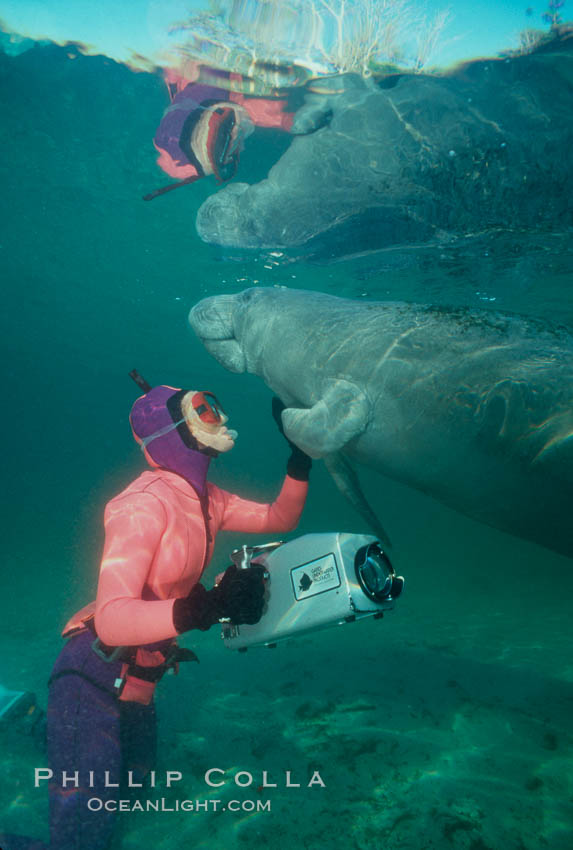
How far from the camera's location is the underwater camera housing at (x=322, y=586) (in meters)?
1.97

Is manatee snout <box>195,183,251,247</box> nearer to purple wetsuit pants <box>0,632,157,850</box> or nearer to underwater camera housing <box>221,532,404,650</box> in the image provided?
underwater camera housing <box>221,532,404,650</box>

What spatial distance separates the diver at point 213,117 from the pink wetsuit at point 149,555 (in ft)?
15.6

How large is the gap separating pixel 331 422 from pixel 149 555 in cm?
188

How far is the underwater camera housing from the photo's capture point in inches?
77.6

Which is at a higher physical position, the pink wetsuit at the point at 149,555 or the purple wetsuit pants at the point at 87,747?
the pink wetsuit at the point at 149,555

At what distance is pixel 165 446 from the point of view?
9.57 ft

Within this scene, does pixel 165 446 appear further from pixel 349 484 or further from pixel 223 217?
pixel 223 217

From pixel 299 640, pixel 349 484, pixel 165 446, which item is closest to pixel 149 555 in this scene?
pixel 165 446

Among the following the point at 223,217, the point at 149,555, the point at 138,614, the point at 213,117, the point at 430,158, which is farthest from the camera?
A: the point at 223,217

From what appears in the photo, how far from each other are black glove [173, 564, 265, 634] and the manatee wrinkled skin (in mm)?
5824

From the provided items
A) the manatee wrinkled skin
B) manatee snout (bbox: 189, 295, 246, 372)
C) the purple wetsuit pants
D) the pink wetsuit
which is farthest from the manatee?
the manatee wrinkled skin

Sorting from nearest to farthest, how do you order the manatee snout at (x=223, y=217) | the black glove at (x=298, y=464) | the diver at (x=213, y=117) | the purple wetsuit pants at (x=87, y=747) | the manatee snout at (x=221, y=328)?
the purple wetsuit pants at (x=87, y=747) → the black glove at (x=298, y=464) → the manatee snout at (x=221, y=328) → the diver at (x=213, y=117) → the manatee snout at (x=223, y=217)

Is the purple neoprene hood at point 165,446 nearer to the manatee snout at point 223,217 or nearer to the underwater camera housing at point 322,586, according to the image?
the underwater camera housing at point 322,586

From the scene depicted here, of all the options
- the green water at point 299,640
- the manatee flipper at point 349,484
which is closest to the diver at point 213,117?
the green water at point 299,640
